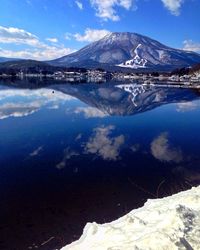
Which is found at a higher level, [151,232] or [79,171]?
[151,232]

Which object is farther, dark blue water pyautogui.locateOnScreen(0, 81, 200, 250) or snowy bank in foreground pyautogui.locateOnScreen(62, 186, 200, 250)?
dark blue water pyautogui.locateOnScreen(0, 81, 200, 250)

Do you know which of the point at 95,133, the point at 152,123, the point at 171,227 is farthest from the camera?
the point at 152,123

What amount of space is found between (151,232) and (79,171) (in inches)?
493

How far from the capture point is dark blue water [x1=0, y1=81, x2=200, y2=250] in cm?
1600

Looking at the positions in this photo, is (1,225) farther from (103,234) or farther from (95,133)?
(95,133)

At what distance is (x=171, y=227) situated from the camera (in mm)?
11492

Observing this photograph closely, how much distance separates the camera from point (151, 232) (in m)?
11.1

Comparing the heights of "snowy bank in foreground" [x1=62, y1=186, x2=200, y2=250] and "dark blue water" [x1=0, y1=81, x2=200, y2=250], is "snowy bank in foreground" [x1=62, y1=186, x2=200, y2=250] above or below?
above

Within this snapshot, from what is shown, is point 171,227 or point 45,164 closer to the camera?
point 171,227

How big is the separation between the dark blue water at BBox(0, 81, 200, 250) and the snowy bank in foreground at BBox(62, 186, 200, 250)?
169 cm

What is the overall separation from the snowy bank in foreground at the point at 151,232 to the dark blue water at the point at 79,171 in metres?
1.69

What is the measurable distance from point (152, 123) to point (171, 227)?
33784 millimetres

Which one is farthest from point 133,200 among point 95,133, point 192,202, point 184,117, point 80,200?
point 184,117

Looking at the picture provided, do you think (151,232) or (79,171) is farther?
(79,171)
